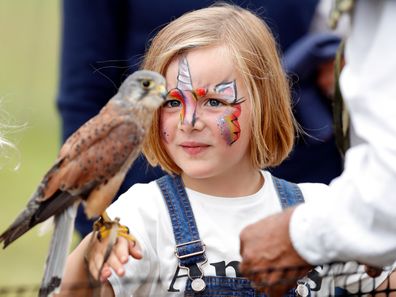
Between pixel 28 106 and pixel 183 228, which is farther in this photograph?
pixel 28 106

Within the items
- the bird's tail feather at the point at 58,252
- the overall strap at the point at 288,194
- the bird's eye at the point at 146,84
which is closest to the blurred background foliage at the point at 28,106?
the overall strap at the point at 288,194

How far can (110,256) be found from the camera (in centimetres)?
303

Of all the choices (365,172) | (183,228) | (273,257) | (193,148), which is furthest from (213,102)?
(365,172)

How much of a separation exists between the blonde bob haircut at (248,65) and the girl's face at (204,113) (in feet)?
0.12

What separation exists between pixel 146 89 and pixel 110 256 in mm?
494

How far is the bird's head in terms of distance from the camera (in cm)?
293

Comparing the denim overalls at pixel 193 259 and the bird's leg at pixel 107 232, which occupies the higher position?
the bird's leg at pixel 107 232

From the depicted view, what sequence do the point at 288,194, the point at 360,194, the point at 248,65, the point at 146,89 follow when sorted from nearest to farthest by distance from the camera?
the point at 360,194 → the point at 146,89 → the point at 248,65 → the point at 288,194

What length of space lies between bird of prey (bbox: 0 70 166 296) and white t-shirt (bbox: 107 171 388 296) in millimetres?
399

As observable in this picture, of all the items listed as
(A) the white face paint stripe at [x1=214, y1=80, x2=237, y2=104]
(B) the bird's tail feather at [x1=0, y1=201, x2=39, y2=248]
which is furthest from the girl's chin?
(B) the bird's tail feather at [x1=0, y1=201, x2=39, y2=248]

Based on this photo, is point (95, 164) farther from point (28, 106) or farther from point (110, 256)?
point (28, 106)

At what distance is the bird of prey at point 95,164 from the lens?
2.93 m

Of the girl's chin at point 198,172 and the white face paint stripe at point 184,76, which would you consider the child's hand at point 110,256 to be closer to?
the girl's chin at point 198,172

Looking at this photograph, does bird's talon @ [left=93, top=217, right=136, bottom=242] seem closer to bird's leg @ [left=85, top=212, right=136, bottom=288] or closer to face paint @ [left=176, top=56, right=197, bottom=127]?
bird's leg @ [left=85, top=212, right=136, bottom=288]
